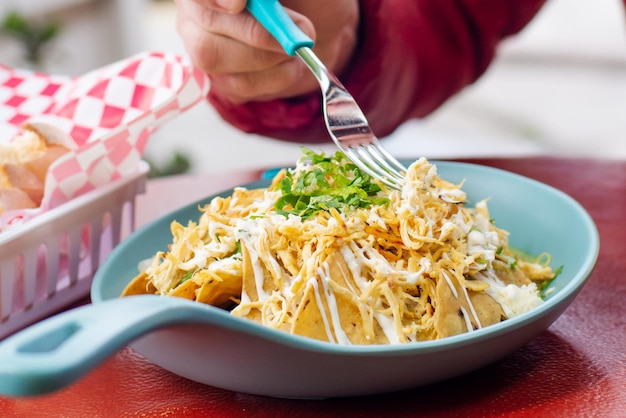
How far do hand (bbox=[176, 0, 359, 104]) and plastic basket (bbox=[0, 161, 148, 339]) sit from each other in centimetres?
25

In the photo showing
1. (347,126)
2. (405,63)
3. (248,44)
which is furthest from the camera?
(405,63)

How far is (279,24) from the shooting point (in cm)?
116

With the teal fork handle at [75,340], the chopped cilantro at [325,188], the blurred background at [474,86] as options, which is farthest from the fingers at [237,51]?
the blurred background at [474,86]

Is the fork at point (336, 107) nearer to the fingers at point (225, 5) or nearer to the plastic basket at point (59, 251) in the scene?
the fingers at point (225, 5)

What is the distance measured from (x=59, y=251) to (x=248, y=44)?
1.50 ft

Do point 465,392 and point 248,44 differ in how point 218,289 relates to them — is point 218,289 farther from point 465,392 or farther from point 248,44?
point 248,44

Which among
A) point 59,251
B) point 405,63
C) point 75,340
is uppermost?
point 75,340

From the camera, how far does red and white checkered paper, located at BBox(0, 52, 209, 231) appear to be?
3.87 feet

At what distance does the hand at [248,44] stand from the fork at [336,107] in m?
0.07

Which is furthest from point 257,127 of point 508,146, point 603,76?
point 603,76

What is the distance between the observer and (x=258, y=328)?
2.33ft

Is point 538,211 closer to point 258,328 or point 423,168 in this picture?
point 423,168

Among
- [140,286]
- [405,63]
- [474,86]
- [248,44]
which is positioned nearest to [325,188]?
[140,286]

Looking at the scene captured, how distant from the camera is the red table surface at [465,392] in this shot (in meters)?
0.83
